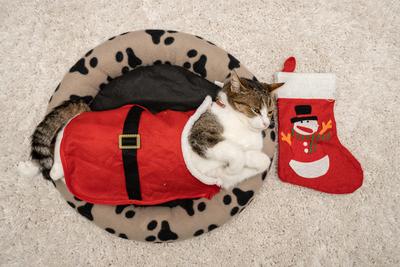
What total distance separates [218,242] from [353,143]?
2.62 feet

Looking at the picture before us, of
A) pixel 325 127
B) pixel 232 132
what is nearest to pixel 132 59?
pixel 232 132

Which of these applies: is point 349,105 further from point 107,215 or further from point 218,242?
point 107,215

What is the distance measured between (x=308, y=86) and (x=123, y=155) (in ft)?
2.90

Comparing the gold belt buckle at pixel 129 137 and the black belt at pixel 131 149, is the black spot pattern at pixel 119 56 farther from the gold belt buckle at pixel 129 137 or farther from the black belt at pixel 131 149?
the gold belt buckle at pixel 129 137

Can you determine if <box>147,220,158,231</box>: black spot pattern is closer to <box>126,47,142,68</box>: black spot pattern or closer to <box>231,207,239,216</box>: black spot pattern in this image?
<box>231,207,239,216</box>: black spot pattern

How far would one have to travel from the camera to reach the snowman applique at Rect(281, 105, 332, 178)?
4.56 feet

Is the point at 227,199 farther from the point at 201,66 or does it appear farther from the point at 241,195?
the point at 201,66

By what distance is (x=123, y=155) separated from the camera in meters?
1.01

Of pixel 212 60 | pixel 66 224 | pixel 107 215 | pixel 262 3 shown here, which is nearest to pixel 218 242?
pixel 107 215

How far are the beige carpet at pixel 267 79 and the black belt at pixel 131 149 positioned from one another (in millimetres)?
445

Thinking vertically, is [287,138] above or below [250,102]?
below

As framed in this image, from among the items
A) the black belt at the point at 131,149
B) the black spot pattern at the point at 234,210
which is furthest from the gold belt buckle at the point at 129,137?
the black spot pattern at the point at 234,210

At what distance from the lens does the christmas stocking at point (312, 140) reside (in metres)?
1.39

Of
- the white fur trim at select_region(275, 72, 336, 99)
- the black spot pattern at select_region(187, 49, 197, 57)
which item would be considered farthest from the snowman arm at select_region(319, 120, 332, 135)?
the black spot pattern at select_region(187, 49, 197, 57)
